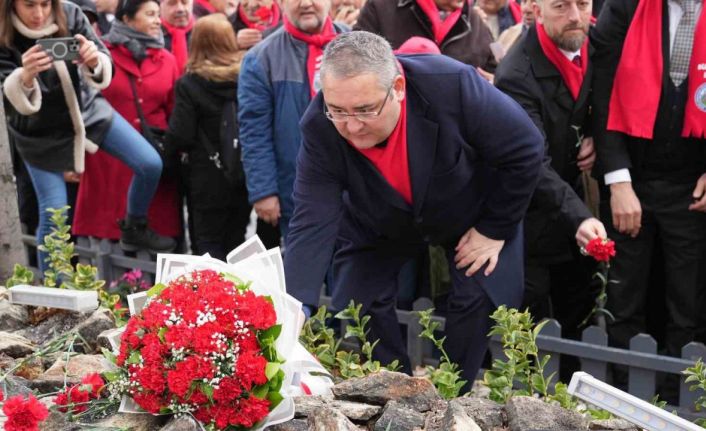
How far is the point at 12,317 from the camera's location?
14.1ft

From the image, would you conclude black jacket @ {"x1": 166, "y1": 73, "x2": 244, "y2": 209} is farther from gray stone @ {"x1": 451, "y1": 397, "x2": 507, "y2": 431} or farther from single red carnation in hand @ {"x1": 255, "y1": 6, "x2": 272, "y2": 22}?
gray stone @ {"x1": 451, "y1": 397, "x2": 507, "y2": 431}

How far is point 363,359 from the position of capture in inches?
189

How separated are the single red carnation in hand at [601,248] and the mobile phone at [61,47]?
2.72 metres

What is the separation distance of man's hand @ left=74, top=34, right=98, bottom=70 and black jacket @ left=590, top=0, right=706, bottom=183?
249 centimetres

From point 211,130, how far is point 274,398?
141 inches

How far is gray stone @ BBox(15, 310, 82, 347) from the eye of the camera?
164 inches

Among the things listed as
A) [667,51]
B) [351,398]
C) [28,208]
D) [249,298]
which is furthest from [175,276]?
[28,208]

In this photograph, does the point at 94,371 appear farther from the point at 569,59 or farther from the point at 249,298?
the point at 569,59

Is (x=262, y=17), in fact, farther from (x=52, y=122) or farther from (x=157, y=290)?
(x=157, y=290)

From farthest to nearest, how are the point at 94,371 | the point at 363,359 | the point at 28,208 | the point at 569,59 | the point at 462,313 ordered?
the point at 28,208
the point at 569,59
the point at 363,359
the point at 462,313
the point at 94,371

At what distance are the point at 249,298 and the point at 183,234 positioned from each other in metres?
4.17

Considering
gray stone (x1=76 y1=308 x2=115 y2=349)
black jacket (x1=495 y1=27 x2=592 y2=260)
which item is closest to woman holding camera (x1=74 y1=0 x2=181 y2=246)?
black jacket (x1=495 y1=27 x2=592 y2=260)

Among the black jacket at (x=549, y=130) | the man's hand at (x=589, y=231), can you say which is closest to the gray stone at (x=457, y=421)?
the man's hand at (x=589, y=231)

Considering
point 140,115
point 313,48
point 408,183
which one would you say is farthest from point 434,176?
point 140,115
